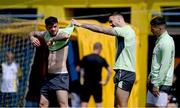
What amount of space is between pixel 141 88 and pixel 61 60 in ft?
15.9

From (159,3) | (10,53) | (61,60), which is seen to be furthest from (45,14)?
(61,60)

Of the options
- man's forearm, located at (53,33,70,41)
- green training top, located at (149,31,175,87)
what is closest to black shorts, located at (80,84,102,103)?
man's forearm, located at (53,33,70,41)

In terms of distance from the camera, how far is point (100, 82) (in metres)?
13.6

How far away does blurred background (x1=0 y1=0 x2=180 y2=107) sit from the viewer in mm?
14039

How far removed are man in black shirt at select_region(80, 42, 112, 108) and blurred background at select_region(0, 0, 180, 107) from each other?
0.35 meters

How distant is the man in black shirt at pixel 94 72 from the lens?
531 inches

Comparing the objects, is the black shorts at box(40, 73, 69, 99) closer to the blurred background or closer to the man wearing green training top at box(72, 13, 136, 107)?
the man wearing green training top at box(72, 13, 136, 107)

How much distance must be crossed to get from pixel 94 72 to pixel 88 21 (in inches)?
55.6

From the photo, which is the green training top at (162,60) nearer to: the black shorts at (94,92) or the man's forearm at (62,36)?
the man's forearm at (62,36)

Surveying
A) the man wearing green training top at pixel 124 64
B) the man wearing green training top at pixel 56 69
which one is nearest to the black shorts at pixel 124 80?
the man wearing green training top at pixel 124 64

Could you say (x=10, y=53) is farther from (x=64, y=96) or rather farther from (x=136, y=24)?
(x=64, y=96)

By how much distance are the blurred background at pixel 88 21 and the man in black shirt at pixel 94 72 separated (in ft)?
1.15

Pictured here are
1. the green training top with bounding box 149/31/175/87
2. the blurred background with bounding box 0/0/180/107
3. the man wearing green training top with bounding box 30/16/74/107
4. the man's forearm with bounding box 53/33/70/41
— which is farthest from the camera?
the blurred background with bounding box 0/0/180/107

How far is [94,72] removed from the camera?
1352cm
